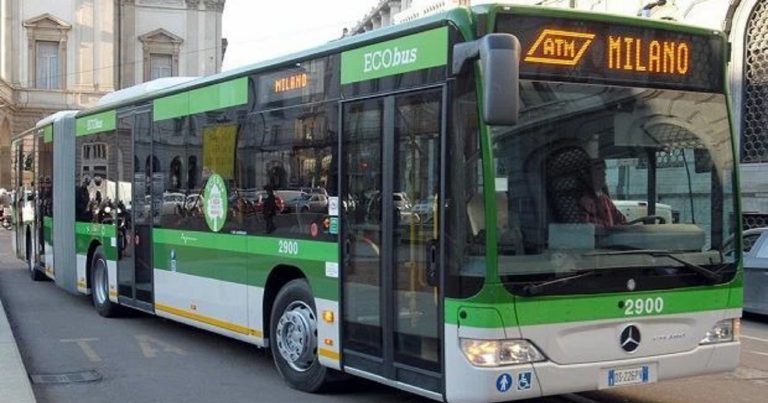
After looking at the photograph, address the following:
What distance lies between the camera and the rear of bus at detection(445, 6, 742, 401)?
18.3ft

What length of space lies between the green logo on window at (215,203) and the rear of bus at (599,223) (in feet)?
12.5

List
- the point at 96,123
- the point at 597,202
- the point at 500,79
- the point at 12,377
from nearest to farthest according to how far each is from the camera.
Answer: the point at 500,79
the point at 597,202
the point at 12,377
the point at 96,123

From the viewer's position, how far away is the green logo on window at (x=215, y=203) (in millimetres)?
8914

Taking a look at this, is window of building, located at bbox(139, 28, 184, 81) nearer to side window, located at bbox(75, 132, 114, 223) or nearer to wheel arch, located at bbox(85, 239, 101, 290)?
side window, located at bbox(75, 132, 114, 223)

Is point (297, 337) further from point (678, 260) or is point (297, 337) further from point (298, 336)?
point (678, 260)

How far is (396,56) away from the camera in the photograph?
6.40 meters

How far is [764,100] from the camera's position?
66.7 feet

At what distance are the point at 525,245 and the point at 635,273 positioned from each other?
861mm

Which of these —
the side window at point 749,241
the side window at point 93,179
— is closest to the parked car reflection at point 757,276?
the side window at point 749,241

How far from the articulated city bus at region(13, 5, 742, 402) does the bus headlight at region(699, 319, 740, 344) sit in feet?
0.06

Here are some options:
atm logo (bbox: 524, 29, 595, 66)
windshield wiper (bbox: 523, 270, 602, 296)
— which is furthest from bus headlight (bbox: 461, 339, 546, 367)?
atm logo (bbox: 524, 29, 595, 66)

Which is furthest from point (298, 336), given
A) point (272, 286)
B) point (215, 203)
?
point (215, 203)

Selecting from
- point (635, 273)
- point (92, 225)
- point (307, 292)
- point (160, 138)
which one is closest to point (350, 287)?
point (307, 292)

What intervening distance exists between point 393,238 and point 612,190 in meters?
1.53
